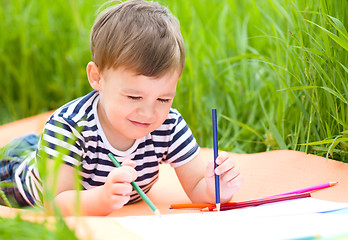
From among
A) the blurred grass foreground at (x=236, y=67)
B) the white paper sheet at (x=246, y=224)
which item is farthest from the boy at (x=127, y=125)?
the blurred grass foreground at (x=236, y=67)

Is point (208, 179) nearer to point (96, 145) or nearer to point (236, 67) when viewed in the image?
point (96, 145)

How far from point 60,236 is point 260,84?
1597mm

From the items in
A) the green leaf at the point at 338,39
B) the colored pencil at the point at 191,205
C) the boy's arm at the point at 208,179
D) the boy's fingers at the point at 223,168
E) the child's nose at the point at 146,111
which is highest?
the green leaf at the point at 338,39

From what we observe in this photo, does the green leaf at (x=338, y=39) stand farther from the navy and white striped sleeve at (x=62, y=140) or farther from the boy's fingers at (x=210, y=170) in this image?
the navy and white striped sleeve at (x=62, y=140)

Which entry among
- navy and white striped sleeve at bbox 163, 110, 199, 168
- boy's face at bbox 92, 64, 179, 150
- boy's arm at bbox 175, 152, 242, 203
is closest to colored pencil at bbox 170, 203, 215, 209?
boy's arm at bbox 175, 152, 242, 203

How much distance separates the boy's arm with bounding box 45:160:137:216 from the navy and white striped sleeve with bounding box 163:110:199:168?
30cm

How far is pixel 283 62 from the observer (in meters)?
1.95

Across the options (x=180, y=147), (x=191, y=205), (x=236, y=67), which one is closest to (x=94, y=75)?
(x=180, y=147)

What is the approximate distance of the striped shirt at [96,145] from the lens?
1392 mm

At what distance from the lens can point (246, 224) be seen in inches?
44.1

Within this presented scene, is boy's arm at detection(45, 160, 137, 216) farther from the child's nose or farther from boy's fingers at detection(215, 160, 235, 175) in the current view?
boy's fingers at detection(215, 160, 235, 175)

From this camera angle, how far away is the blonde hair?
4.26ft

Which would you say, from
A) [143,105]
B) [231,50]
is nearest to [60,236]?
[143,105]

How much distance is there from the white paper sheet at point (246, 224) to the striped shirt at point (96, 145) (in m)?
0.29
